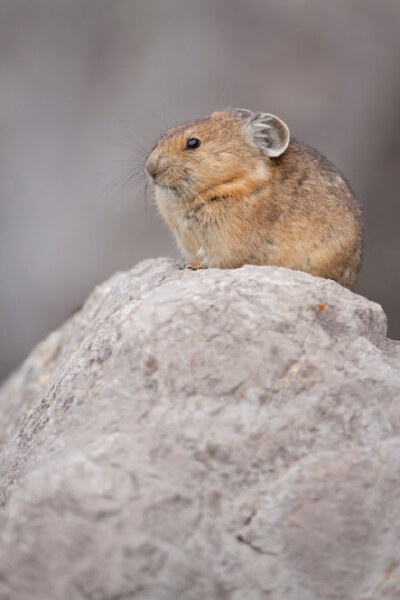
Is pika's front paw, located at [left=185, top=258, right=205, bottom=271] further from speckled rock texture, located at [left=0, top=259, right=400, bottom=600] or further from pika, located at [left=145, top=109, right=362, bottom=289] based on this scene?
speckled rock texture, located at [left=0, top=259, right=400, bottom=600]

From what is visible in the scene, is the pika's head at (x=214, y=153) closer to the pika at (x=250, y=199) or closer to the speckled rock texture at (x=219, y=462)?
the pika at (x=250, y=199)

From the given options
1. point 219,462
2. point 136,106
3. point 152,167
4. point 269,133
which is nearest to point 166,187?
point 152,167

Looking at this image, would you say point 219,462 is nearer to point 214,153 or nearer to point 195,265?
point 195,265

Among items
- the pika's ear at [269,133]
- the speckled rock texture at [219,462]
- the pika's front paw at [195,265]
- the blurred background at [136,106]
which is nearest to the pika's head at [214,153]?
the pika's ear at [269,133]

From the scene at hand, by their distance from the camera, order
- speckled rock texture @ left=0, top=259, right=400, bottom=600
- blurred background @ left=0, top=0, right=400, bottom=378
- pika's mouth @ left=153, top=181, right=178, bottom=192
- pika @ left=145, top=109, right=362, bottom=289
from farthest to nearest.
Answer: blurred background @ left=0, top=0, right=400, bottom=378
pika's mouth @ left=153, top=181, right=178, bottom=192
pika @ left=145, top=109, right=362, bottom=289
speckled rock texture @ left=0, top=259, right=400, bottom=600

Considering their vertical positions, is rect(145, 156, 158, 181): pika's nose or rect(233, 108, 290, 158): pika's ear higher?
rect(145, 156, 158, 181): pika's nose

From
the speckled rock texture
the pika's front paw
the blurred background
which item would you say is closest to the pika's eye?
the pika's front paw

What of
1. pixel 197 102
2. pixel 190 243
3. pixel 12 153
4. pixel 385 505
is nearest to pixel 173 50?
pixel 197 102
